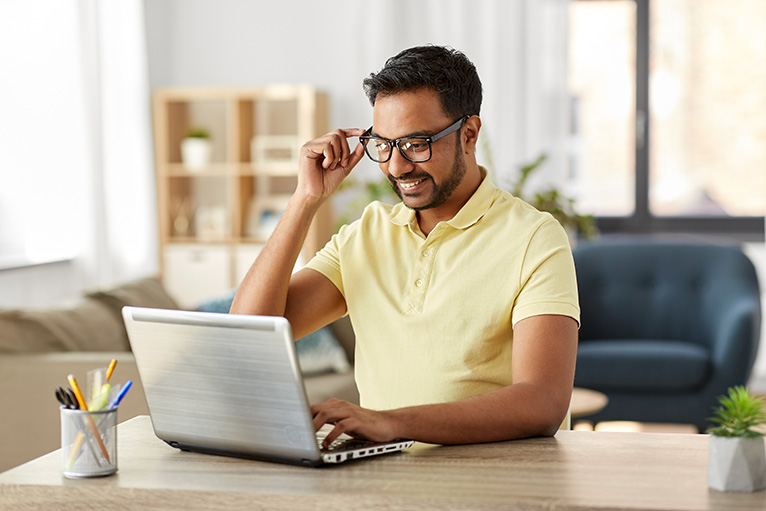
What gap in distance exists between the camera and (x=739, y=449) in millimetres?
1110

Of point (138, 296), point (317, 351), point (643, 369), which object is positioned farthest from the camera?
point (643, 369)

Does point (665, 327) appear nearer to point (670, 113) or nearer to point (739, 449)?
point (670, 113)

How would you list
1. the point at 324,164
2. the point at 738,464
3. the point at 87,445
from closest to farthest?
the point at 738,464
the point at 87,445
the point at 324,164

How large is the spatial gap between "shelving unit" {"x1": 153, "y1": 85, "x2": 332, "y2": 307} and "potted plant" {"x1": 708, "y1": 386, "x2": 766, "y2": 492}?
14.8 ft

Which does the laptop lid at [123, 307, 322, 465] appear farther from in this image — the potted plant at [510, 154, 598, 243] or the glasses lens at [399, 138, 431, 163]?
the potted plant at [510, 154, 598, 243]

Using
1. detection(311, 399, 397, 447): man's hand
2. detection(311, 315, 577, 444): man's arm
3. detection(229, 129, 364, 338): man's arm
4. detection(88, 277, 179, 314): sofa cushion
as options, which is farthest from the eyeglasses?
detection(88, 277, 179, 314): sofa cushion

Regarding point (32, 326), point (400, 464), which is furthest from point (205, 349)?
point (32, 326)

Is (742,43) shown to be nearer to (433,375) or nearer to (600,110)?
(600,110)

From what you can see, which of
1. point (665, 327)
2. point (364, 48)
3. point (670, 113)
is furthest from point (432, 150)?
point (670, 113)

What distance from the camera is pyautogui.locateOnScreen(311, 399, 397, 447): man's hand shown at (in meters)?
1.26

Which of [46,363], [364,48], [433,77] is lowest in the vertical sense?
[46,363]

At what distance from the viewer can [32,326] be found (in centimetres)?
303

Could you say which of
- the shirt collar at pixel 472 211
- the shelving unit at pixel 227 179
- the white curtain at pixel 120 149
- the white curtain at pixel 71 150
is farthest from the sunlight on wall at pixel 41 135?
the shirt collar at pixel 472 211

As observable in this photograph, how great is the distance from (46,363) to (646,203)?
4.01 meters
